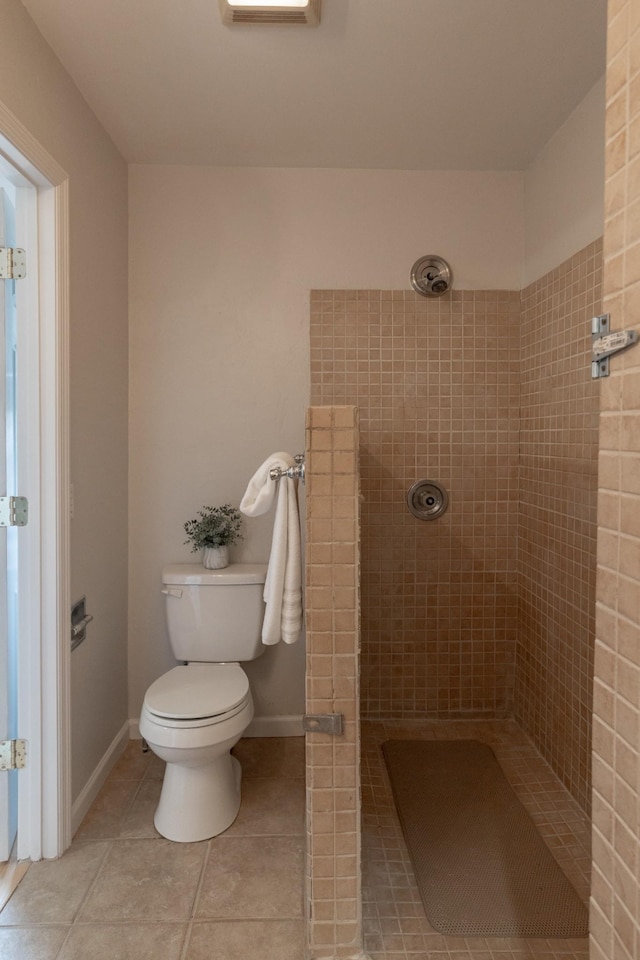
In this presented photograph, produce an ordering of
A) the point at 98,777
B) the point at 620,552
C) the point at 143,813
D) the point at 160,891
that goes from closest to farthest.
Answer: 1. the point at 620,552
2. the point at 160,891
3. the point at 143,813
4. the point at 98,777

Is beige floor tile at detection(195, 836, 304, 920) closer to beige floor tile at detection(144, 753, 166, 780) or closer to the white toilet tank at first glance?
beige floor tile at detection(144, 753, 166, 780)

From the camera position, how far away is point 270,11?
1.53m

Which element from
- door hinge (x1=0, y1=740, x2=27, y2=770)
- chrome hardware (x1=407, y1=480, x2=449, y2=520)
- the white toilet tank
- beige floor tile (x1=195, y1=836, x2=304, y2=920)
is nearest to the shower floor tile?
beige floor tile (x1=195, y1=836, x2=304, y2=920)

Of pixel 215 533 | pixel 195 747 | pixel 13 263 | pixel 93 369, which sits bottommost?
pixel 195 747

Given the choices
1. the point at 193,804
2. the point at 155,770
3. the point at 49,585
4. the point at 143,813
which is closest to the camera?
the point at 49,585

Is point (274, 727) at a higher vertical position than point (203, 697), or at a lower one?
lower

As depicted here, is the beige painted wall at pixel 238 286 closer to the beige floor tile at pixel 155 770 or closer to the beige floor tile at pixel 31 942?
the beige floor tile at pixel 155 770

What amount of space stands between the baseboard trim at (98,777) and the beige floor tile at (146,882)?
18 centimetres

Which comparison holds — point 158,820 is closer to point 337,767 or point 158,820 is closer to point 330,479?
point 337,767

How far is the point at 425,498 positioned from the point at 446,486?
0.11 m

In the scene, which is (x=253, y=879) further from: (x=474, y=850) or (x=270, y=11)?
(x=270, y=11)

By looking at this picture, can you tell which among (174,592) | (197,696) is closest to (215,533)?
(174,592)

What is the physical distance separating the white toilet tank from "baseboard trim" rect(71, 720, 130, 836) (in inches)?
17.9

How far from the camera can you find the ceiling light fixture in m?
1.50
